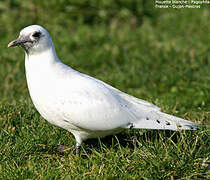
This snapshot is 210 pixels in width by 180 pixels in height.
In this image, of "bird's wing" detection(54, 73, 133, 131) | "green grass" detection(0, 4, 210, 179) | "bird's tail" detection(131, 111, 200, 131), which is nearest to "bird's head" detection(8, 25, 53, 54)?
"bird's wing" detection(54, 73, 133, 131)

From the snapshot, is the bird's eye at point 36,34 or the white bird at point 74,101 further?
the bird's eye at point 36,34

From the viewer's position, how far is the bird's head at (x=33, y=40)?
388 cm

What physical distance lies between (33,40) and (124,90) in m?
2.59

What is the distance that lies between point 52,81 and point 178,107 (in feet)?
7.42

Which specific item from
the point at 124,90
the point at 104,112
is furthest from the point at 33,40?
the point at 124,90

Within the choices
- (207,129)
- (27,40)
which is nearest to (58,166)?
(27,40)

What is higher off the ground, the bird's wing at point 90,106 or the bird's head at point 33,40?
the bird's head at point 33,40

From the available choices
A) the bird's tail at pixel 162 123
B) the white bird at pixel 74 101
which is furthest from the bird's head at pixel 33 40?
the bird's tail at pixel 162 123

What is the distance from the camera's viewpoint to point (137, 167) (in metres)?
3.51

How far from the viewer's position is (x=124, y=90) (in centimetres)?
621

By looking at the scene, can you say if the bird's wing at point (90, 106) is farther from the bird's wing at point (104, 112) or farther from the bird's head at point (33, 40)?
the bird's head at point (33, 40)

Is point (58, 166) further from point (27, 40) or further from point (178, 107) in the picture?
point (178, 107)

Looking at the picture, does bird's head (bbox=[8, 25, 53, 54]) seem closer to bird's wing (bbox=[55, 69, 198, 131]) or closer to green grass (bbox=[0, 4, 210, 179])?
bird's wing (bbox=[55, 69, 198, 131])

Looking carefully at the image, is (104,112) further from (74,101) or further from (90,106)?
(74,101)
